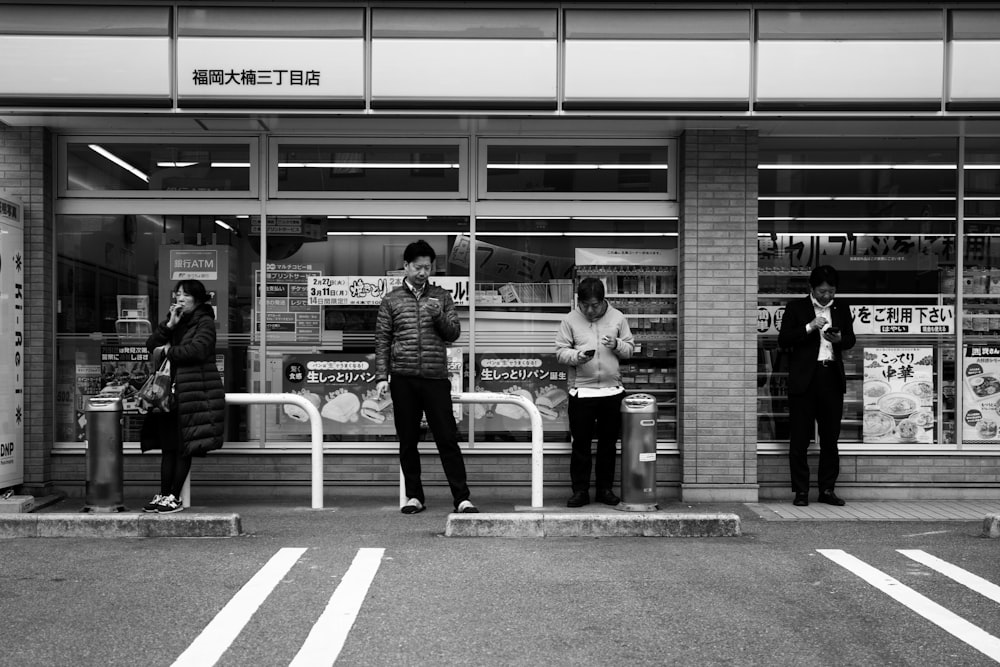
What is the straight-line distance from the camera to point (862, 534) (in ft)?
23.8

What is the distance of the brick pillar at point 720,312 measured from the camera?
8.58m

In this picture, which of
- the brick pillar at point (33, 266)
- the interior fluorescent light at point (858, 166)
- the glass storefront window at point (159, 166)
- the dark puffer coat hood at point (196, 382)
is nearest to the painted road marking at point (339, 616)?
the dark puffer coat hood at point (196, 382)

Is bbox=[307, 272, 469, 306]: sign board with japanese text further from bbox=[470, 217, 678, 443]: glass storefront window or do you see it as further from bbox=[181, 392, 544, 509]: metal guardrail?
bbox=[181, 392, 544, 509]: metal guardrail

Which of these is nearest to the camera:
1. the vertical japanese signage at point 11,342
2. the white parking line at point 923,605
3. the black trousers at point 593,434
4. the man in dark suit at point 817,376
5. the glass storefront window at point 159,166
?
the white parking line at point 923,605

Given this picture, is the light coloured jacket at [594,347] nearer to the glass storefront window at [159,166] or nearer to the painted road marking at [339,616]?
the painted road marking at [339,616]

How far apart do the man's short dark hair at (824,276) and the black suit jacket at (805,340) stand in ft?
0.58

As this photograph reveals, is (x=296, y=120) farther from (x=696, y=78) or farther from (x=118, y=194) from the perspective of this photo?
(x=696, y=78)

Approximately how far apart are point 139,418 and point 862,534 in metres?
6.30

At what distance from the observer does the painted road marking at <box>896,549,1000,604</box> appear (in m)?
5.56

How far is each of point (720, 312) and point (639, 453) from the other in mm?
1637

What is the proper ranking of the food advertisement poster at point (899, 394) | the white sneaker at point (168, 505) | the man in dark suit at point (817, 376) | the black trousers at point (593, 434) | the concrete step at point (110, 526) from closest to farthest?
the concrete step at point (110, 526)
the white sneaker at point (168, 505)
the black trousers at point (593, 434)
the man in dark suit at point (817, 376)
the food advertisement poster at point (899, 394)

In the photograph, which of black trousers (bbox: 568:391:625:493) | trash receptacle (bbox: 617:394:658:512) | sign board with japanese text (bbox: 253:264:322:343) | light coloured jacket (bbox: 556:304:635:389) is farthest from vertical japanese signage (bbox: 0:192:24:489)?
trash receptacle (bbox: 617:394:658:512)

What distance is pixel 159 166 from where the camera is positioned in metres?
8.91

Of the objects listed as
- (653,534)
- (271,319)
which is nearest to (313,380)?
(271,319)
